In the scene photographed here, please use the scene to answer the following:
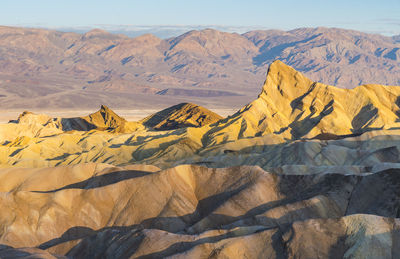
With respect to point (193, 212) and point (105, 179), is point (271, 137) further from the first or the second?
point (193, 212)

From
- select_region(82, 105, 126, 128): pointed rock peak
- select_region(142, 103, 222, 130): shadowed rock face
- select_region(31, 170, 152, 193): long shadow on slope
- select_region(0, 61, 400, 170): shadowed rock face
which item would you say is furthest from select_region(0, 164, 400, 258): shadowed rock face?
select_region(82, 105, 126, 128): pointed rock peak

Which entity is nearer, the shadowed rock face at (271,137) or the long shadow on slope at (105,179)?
the long shadow on slope at (105,179)

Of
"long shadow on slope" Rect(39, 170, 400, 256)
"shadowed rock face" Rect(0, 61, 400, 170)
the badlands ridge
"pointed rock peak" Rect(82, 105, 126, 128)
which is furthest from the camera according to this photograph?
"pointed rock peak" Rect(82, 105, 126, 128)

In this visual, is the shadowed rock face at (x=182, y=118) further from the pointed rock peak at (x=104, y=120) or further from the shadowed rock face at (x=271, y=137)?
the shadowed rock face at (x=271, y=137)

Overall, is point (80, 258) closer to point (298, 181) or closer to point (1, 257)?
point (1, 257)

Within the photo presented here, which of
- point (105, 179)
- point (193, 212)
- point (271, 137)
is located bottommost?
point (271, 137)

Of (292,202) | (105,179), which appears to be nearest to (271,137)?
(105,179)

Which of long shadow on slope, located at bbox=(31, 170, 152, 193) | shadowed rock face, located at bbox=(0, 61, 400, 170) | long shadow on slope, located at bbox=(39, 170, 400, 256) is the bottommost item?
shadowed rock face, located at bbox=(0, 61, 400, 170)

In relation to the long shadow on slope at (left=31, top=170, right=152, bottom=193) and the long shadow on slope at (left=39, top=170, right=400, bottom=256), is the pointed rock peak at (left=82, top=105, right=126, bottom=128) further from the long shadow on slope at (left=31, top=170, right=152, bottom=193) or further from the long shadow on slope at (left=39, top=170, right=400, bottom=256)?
the long shadow on slope at (left=39, top=170, right=400, bottom=256)

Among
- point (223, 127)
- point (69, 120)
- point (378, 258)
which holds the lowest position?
point (69, 120)

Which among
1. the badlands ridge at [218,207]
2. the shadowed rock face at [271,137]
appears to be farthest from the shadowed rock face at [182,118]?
the badlands ridge at [218,207]

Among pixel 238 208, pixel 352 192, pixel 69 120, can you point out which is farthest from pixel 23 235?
pixel 69 120
